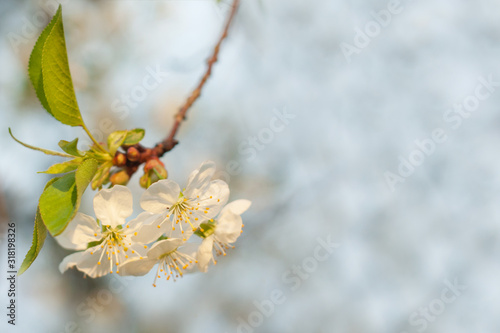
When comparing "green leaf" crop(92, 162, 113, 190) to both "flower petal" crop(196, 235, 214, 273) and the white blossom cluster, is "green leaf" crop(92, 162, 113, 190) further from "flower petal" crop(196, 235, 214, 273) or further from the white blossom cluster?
"flower petal" crop(196, 235, 214, 273)

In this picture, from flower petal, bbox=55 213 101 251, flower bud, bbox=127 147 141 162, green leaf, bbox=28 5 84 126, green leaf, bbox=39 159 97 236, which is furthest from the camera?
flower bud, bbox=127 147 141 162

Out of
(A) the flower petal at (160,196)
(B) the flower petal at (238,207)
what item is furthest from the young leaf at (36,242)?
(B) the flower petal at (238,207)

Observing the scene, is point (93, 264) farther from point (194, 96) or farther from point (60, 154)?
point (194, 96)

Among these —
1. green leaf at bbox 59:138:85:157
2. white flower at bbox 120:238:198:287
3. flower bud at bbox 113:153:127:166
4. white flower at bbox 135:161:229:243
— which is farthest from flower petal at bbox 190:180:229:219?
green leaf at bbox 59:138:85:157

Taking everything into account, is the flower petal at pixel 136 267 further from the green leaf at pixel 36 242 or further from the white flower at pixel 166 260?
the green leaf at pixel 36 242

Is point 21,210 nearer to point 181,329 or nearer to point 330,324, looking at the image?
point 181,329
